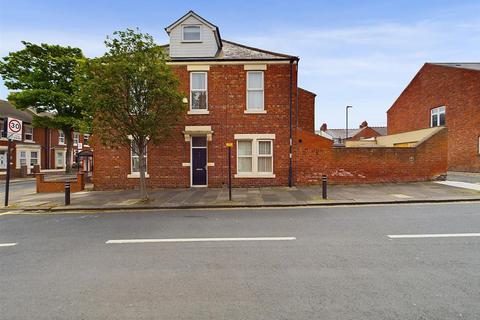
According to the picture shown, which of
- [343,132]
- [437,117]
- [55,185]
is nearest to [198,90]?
[55,185]

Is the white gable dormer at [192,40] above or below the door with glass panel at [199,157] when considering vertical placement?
above

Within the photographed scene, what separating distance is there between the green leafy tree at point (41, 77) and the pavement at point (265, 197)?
64.8 ft

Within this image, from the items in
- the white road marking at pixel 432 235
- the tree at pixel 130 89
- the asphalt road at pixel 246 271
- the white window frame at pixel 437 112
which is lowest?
the asphalt road at pixel 246 271

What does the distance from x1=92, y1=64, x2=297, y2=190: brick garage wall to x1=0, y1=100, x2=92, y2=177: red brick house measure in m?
19.4

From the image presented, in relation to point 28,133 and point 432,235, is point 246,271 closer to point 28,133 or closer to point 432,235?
point 432,235

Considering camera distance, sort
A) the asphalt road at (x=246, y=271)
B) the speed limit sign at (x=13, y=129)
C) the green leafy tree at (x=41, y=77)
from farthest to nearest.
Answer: the green leafy tree at (x=41, y=77), the speed limit sign at (x=13, y=129), the asphalt road at (x=246, y=271)

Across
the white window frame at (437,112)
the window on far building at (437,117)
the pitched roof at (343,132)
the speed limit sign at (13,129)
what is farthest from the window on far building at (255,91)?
the pitched roof at (343,132)

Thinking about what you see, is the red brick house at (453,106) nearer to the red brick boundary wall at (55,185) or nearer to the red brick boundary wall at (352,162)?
the red brick boundary wall at (352,162)

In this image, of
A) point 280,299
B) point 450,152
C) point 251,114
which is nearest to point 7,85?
point 251,114

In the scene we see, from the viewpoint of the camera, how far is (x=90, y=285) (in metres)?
4.04

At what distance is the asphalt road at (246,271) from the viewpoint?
333 centimetres

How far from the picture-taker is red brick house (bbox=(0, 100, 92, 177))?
2973 centimetres

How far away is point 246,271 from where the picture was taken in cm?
443

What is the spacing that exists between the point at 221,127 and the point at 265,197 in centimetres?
520
